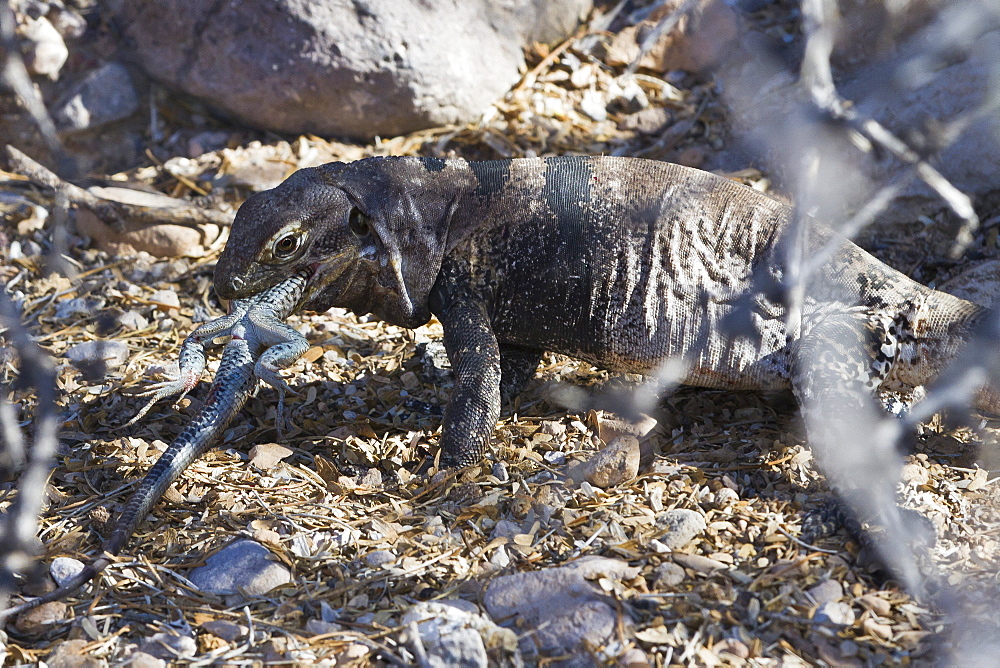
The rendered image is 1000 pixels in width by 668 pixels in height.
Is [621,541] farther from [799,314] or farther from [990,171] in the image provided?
[990,171]

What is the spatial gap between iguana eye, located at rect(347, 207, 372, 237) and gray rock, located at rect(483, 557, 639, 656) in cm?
176

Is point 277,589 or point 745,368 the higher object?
point 745,368

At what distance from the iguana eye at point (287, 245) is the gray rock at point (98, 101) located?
10.7ft

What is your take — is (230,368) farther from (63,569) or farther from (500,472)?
(500,472)

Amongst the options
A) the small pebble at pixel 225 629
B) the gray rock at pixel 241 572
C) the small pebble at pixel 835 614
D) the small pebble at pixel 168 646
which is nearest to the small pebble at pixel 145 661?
the small pebble at pixel 168 646

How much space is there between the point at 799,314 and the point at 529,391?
134 centimetres

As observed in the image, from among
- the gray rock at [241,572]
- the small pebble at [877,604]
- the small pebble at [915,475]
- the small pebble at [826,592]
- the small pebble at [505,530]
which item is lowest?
the gray rock at [241,572]

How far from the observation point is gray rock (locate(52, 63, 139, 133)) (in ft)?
20.6

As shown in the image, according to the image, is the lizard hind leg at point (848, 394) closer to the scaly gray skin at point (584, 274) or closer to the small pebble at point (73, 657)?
the scaly gray skin at point (584, 274)

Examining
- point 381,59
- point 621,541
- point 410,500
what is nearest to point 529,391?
point 410,500

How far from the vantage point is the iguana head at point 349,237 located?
155 inches

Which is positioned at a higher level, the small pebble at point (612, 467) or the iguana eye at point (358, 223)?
the iguana eye at point (358, 223)

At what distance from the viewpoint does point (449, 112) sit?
20.7 feet

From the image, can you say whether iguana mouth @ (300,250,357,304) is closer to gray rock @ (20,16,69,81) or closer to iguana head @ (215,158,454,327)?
iguana head @ (215,158,454,327)
